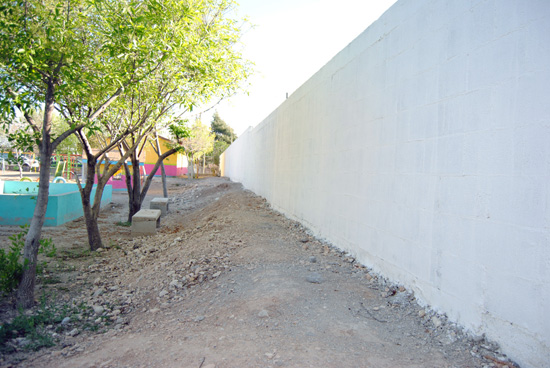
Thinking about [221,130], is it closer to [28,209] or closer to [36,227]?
[28,209]

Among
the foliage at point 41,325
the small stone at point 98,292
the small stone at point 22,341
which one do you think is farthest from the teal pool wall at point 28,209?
the small stone at point 22,341

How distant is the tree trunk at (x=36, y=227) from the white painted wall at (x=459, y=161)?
390 cm

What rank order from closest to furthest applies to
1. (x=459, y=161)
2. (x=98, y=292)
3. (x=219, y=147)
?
(x=459, y=161)
(x=98, y=292)
(x=219, y=147)

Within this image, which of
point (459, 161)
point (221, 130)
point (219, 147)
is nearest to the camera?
point (459, 161)

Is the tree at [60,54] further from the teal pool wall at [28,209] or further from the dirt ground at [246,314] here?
the teal pool wall at [28,209]

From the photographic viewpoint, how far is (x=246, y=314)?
11.5 ft

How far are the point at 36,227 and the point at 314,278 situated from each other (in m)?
3.35

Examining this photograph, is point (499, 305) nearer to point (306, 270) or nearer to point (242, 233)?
point (306, 270)

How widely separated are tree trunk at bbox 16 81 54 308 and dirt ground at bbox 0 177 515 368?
261 mm

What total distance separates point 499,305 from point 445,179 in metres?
1.06

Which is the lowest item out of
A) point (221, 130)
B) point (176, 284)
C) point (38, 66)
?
point (176, 284)

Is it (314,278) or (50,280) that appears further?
(50,280)

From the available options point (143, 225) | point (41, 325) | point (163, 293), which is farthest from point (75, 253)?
point (41, 325)

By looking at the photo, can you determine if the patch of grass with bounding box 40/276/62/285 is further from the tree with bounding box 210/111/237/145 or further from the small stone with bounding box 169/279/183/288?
the tree with bounding box 210/111/237/145
